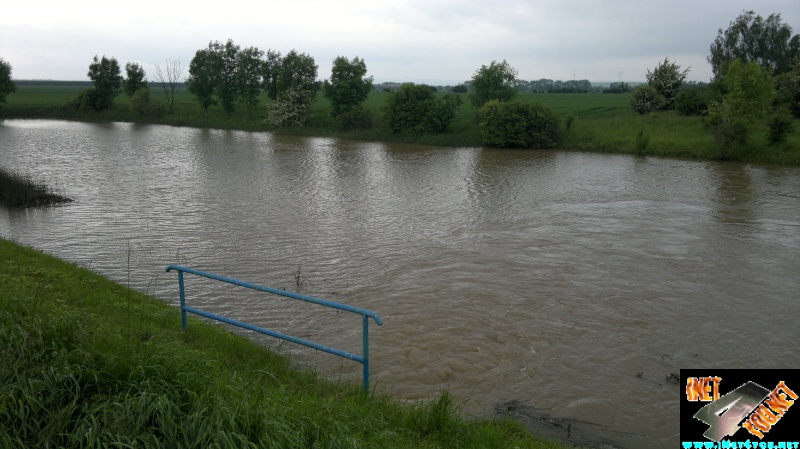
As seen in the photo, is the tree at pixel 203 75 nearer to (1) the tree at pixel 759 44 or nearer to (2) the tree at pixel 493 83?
(2) the tree at pixel 493 83

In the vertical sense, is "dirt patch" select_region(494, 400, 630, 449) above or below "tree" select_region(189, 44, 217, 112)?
below

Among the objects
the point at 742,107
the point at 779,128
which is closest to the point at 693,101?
the point at 742,107

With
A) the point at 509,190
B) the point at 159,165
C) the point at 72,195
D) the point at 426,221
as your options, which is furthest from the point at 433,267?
the point at 159,165

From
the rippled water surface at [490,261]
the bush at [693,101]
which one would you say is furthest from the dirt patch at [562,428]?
→ the bush at [693,101]

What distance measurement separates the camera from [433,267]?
12617mm

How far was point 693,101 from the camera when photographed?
132 feet

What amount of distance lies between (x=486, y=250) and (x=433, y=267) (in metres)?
1.90

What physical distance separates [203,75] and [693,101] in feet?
138

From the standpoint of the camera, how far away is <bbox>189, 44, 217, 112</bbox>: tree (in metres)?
58.3

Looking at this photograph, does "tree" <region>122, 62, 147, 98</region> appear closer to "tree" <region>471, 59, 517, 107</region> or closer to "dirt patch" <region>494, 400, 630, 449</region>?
"tree" <region>471, 59, 517, 107</region>

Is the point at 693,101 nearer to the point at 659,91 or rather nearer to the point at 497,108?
the point at 659,91

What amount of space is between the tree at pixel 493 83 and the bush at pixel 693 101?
11252mm

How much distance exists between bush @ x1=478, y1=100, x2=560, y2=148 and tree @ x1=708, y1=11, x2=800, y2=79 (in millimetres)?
27603

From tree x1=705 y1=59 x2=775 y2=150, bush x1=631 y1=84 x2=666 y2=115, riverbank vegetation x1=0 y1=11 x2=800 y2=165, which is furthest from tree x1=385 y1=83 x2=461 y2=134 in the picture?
tree x1=705 y1=59 x2=775 y2=150
